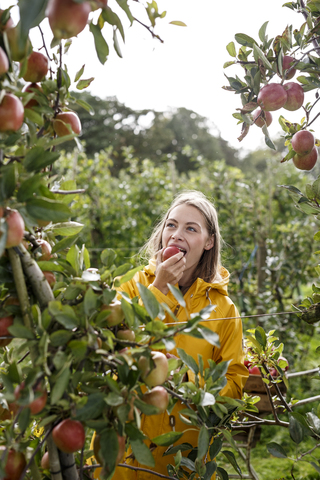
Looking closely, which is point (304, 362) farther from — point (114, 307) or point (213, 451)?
point (114, 307)

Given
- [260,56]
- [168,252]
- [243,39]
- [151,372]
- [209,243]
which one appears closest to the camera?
[151,372]

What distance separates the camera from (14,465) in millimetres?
626

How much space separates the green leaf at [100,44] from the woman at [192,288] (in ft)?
2.45

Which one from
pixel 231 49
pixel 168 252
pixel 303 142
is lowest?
pixel 168 252

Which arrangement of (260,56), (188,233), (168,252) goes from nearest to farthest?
(260,56) < (168,252) < (188,233)

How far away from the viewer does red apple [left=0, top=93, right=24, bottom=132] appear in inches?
21.5

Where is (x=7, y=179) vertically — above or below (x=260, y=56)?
below

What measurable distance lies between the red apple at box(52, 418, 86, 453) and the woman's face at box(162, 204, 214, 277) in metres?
1.03

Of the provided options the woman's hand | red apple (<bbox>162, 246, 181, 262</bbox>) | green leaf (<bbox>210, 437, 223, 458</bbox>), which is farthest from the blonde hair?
green leaf (<bbox>210, 437, 223, 458</bbox>)

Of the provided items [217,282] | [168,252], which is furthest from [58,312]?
[217,282]

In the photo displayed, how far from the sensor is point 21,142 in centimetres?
64

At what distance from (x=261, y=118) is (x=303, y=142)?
12cm

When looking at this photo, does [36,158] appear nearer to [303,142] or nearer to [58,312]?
[58,312]

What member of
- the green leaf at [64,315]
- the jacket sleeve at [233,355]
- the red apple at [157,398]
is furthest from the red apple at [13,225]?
the jacket sleeve at [233,355]
